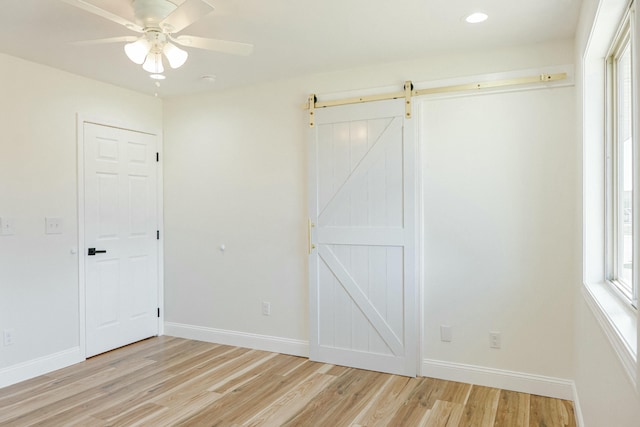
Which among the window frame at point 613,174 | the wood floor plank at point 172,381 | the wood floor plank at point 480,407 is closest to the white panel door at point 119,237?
the wood floor plank at point 172,381

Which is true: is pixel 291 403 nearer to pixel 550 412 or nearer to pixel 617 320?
pixel 550 412

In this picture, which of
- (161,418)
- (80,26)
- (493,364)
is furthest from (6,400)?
(493,364)

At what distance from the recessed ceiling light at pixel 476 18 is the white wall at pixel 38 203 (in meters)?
3.24

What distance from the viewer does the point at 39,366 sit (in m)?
3.53

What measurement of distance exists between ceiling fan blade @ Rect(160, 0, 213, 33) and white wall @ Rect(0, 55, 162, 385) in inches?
72.2

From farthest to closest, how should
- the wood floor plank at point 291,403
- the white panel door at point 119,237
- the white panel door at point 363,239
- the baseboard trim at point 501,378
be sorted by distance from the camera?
the white panel door at point 119,237 → the white panel door at point 363,239 → the baseboard trim at point 501,378 → the wood floor plank at point 291,403

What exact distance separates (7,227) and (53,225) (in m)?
0.35

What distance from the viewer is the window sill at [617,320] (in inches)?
51.8

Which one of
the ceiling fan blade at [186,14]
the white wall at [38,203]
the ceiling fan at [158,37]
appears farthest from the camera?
the white wall at [38,203]

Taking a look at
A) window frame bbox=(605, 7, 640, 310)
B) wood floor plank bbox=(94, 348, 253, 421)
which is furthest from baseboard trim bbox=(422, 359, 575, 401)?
wood floor plank bbox=(94, 348, 253, 421)

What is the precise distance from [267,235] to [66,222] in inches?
67.8

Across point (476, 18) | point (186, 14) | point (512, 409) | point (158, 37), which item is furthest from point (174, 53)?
point (512, 409)

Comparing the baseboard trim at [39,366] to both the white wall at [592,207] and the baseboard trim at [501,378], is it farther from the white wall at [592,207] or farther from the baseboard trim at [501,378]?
the white wall at [592,207]

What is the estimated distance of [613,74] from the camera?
2281 millimetres
